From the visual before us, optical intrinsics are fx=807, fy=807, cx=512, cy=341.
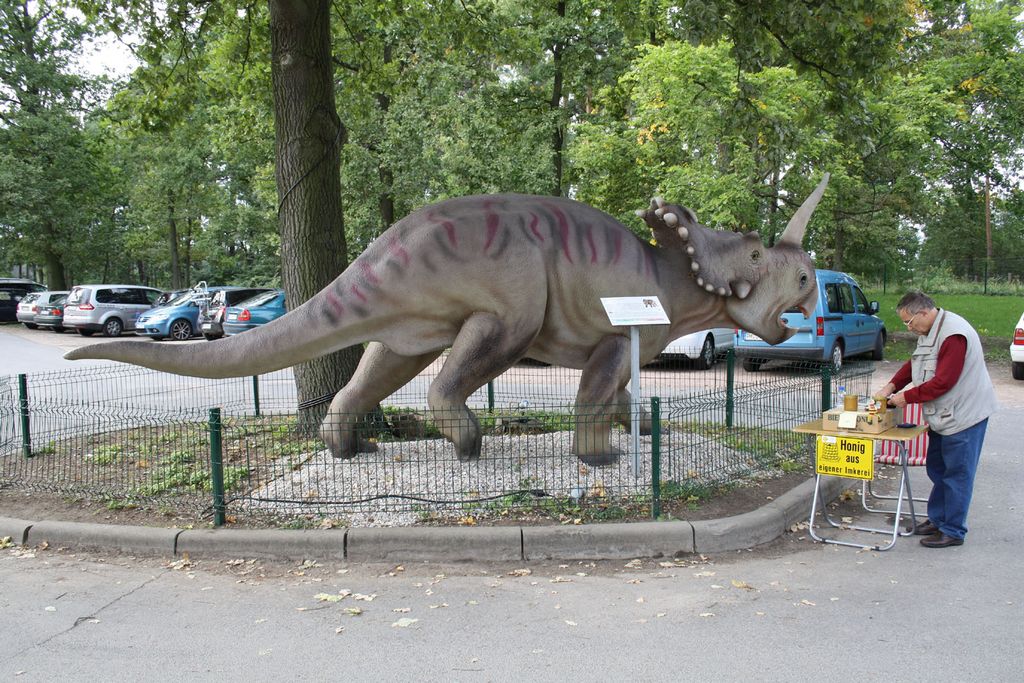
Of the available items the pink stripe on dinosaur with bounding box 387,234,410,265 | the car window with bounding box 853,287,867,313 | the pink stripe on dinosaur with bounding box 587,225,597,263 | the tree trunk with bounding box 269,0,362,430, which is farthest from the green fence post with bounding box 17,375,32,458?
the car window with bounding box 853,287,867,313

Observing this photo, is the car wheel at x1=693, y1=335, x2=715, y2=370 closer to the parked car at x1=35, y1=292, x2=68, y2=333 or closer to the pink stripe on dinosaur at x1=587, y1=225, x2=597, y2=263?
the pink stripe on dinosaur at x1=587, y1=225, x2=597, y2=263

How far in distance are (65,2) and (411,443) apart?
886cm

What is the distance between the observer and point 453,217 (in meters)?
6.62

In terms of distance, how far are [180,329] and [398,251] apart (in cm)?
2197

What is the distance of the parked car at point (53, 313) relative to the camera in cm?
2918

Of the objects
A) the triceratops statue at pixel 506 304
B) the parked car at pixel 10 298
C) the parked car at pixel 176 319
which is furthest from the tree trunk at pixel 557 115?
the parked car at pixel 10 298

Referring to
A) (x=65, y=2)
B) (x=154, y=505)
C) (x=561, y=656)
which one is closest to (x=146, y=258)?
(x=65, y=2)

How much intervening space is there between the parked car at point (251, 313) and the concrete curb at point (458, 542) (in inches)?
692

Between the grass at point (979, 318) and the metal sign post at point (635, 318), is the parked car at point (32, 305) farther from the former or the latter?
the metal sign post at point (635, 318)

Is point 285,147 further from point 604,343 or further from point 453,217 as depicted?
point 604,343

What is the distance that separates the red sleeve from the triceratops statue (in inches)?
74.9

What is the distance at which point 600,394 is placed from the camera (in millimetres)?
6781

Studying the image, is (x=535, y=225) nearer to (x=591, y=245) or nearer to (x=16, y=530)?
(x=591, y=245)

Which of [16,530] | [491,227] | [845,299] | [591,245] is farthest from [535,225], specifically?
[845,299]
